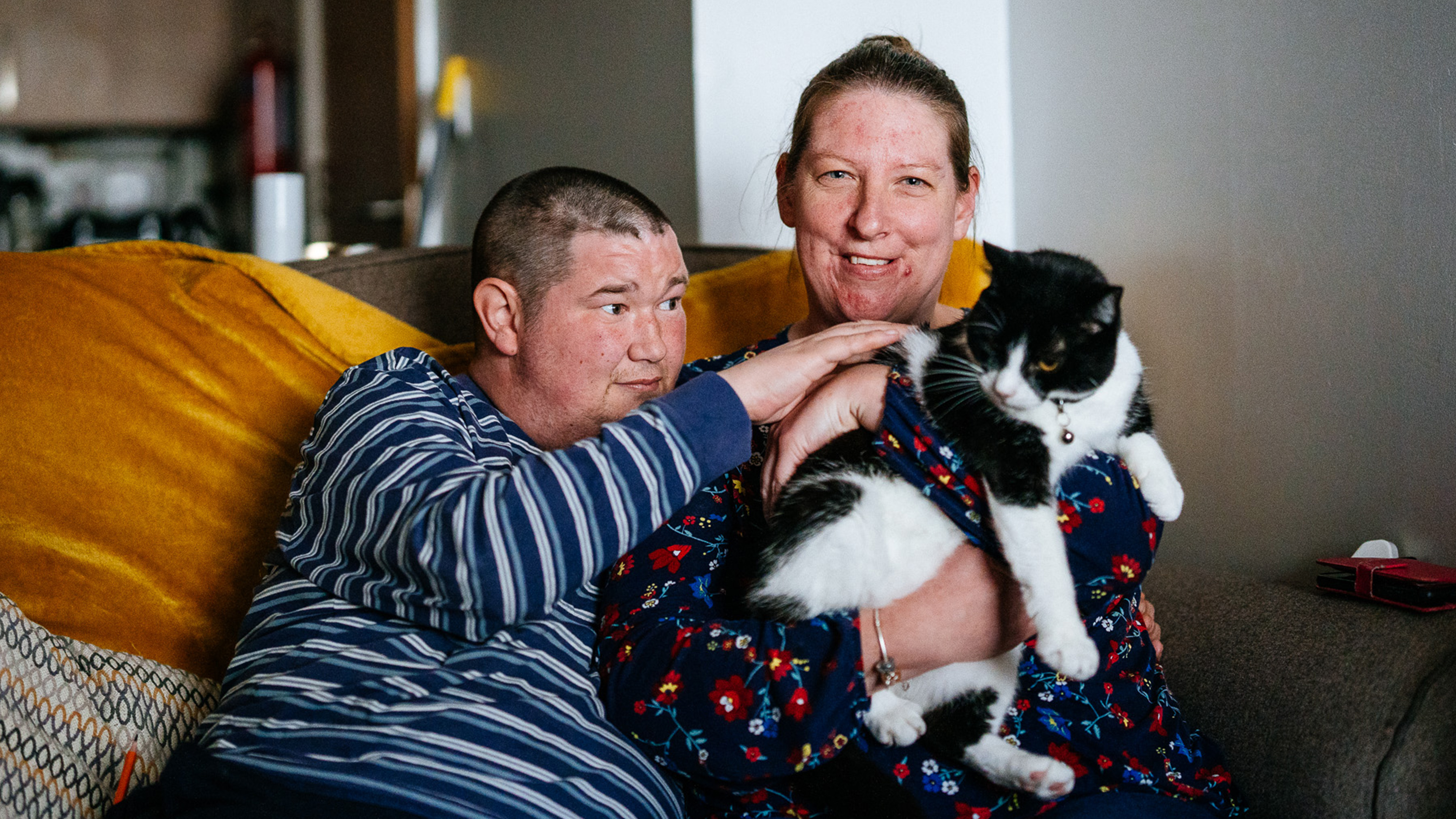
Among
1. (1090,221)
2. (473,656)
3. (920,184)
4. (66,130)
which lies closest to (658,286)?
(920,184)

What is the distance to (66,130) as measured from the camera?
15.5ft

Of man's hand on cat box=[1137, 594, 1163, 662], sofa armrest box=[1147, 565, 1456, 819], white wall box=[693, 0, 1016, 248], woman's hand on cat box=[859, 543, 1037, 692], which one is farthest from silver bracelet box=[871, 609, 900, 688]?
white wall box=[693, 0, 1016, 248]

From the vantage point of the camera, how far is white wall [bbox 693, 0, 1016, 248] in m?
2.21

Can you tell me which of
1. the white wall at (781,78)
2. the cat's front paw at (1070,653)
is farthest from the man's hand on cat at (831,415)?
the white wall at (781,78)

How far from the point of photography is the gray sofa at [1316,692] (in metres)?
1.06

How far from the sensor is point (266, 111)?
177 inches

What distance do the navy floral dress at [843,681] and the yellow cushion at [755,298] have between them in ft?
1.92

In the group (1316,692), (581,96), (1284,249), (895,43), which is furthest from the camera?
(581,96)

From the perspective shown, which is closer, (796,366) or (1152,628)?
(796,366)

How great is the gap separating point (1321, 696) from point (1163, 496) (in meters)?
0.36

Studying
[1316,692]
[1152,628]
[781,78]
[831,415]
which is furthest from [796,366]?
[781,78]

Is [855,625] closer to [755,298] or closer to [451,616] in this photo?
[451,616]

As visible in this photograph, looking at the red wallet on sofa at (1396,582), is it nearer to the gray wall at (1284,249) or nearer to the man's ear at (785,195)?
the gray wall at (1284,249)

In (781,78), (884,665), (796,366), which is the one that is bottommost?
(884,665)
